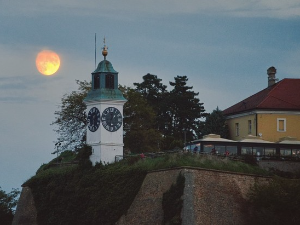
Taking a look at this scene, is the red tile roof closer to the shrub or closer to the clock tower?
the clock tower

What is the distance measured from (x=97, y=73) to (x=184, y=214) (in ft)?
49.9

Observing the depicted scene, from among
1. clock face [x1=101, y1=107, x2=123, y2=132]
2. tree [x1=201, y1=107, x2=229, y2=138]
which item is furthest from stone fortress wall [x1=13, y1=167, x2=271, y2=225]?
tree [x1=201, y1=107, x2=229, y2=138]

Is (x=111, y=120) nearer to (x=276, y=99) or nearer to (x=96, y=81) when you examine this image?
(x=96, y=81)

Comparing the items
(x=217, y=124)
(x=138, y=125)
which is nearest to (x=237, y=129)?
(x=217, y=124)

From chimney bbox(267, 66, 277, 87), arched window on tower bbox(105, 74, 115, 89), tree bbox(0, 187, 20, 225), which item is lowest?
tree bbox(0, 187, 20, 225)

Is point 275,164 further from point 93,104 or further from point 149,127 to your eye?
point 149,127

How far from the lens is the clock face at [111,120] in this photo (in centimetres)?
7062

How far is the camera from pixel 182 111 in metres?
95.7

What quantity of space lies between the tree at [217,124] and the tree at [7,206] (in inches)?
732

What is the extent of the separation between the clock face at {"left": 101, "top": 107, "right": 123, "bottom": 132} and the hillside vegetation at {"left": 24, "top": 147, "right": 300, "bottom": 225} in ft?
7.00

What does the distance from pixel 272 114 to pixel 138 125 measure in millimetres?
14600

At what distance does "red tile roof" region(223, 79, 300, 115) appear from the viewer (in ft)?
247

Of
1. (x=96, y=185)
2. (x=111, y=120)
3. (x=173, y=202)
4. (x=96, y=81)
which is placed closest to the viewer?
(x=173, y=202)

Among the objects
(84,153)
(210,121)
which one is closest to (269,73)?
(210,121)
